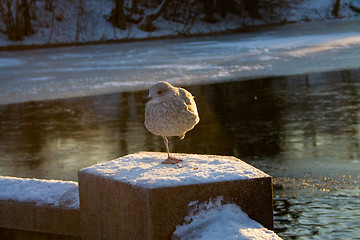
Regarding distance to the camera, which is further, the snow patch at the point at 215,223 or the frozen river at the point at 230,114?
the frozen river at the point at 230,114

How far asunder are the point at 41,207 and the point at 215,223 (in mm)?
2150

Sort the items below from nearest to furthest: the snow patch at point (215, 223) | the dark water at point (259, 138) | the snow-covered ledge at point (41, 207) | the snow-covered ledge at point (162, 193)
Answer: the snow patch at point (215, 223)
the snow-covered ledge at point (162, 193)
the snow-covered ledge at point (41, 207)
the dark water at point (259, 138)

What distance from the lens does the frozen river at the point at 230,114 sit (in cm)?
687

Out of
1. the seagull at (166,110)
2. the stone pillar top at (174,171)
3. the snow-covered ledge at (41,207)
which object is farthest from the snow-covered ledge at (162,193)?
the snow-covered ledge at (41,207)

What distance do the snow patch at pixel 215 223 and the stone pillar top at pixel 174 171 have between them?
0.62ft

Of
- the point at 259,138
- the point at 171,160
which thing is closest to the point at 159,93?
the point at 171,160

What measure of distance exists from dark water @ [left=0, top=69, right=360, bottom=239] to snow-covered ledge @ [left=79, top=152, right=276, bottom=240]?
1047 mm

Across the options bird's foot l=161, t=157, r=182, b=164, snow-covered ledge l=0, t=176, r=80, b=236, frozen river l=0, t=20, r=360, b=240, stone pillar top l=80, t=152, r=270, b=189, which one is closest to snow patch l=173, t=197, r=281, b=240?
stone pillar top l=80, t=152, r=270, b=189

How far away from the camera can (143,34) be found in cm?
3266

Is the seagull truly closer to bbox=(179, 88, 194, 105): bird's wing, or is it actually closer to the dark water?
bbox=(179, 88, 194, 105): bird's wing

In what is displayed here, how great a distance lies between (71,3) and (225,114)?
1036 inches

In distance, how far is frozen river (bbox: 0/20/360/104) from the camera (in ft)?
54.0

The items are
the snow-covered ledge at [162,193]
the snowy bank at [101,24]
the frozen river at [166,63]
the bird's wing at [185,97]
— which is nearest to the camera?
the snow-covered ledge at [162,193]

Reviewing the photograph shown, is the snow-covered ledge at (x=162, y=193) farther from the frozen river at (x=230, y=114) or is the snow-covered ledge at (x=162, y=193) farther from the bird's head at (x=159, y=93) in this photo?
the frozen river at (x=230, y=114)
